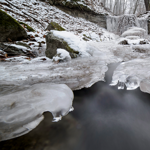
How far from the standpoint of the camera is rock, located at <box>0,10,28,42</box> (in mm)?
2688

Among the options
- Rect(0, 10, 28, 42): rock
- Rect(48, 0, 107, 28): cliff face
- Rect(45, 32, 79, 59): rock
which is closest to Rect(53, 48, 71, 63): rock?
Rect(45, 32, 79, 59): rock

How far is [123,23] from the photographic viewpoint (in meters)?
9.95

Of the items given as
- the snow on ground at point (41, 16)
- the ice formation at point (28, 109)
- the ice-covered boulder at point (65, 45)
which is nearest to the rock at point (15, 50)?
the ice-covered boulder at point (65, 45)

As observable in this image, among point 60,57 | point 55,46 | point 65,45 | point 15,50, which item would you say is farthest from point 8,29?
point 60,57

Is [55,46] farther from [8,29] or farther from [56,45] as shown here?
[8,29]

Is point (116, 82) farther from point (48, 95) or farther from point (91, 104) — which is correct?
point (48, 95)

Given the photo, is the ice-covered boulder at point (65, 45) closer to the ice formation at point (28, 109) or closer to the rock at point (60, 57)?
the rock at point (60, 57)

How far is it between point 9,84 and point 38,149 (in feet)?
2.47

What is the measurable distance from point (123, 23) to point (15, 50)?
36.4 ft

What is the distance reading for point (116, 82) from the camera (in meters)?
1.11

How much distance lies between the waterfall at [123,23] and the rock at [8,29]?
32.8ft

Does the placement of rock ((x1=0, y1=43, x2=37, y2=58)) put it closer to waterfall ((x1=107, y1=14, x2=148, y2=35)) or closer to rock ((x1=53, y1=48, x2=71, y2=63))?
rock ((x1=53, y1=48, x2=71, y2=63))

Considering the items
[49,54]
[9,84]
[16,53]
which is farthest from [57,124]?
[16,53]

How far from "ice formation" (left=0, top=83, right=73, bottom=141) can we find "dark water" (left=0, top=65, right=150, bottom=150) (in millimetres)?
94
